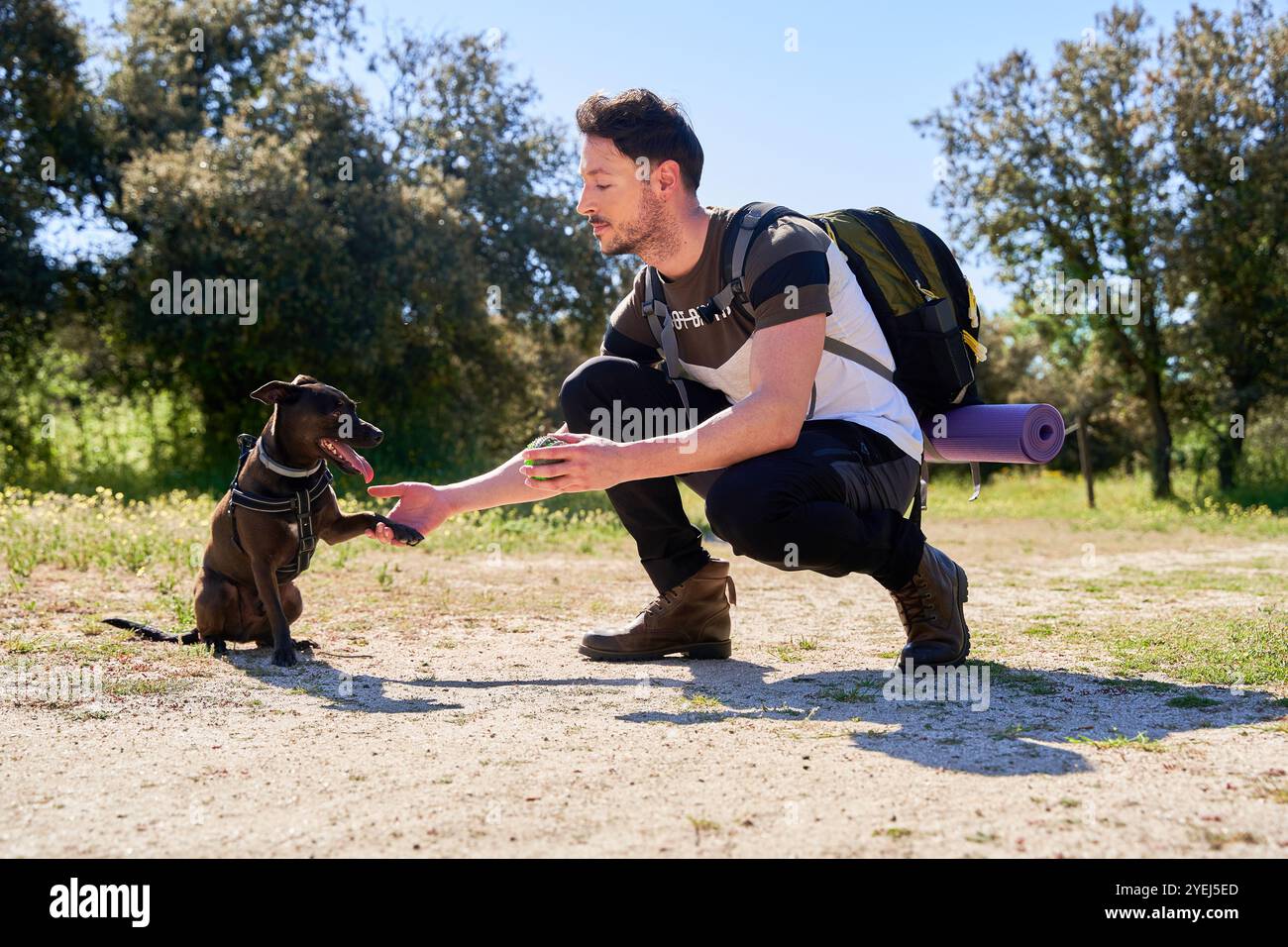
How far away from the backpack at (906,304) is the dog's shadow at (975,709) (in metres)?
1.12

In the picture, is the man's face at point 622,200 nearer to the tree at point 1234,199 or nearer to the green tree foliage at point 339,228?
the green tree foliage at point 339,228

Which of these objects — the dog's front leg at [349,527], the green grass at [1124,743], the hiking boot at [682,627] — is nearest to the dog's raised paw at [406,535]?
the dog's front leg at [349,527]

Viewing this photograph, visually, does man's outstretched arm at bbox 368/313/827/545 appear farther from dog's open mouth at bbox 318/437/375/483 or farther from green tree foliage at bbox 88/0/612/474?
green tree foliage at bbox 88/0/612/474

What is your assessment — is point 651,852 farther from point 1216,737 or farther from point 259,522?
point 259,522

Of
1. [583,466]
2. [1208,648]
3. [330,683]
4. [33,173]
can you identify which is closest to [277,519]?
[330,683]

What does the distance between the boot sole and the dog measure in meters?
1.11

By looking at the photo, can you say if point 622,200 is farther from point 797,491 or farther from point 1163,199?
point 1163,199

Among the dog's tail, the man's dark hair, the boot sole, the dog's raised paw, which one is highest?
the man's dark hair

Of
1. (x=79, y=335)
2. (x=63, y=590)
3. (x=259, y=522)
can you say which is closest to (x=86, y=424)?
(x=79, y=335)

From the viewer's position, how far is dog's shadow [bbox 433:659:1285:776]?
3111 millimetres

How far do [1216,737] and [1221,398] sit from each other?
16611 mm

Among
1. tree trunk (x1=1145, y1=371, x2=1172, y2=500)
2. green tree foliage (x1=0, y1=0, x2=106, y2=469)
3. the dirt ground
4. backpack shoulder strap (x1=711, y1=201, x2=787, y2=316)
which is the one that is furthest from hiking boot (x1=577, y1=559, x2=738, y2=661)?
tree trunk (x1=1145, y1=371, x2=1172, y2=500)

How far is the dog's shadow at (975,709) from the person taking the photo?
3111mm
